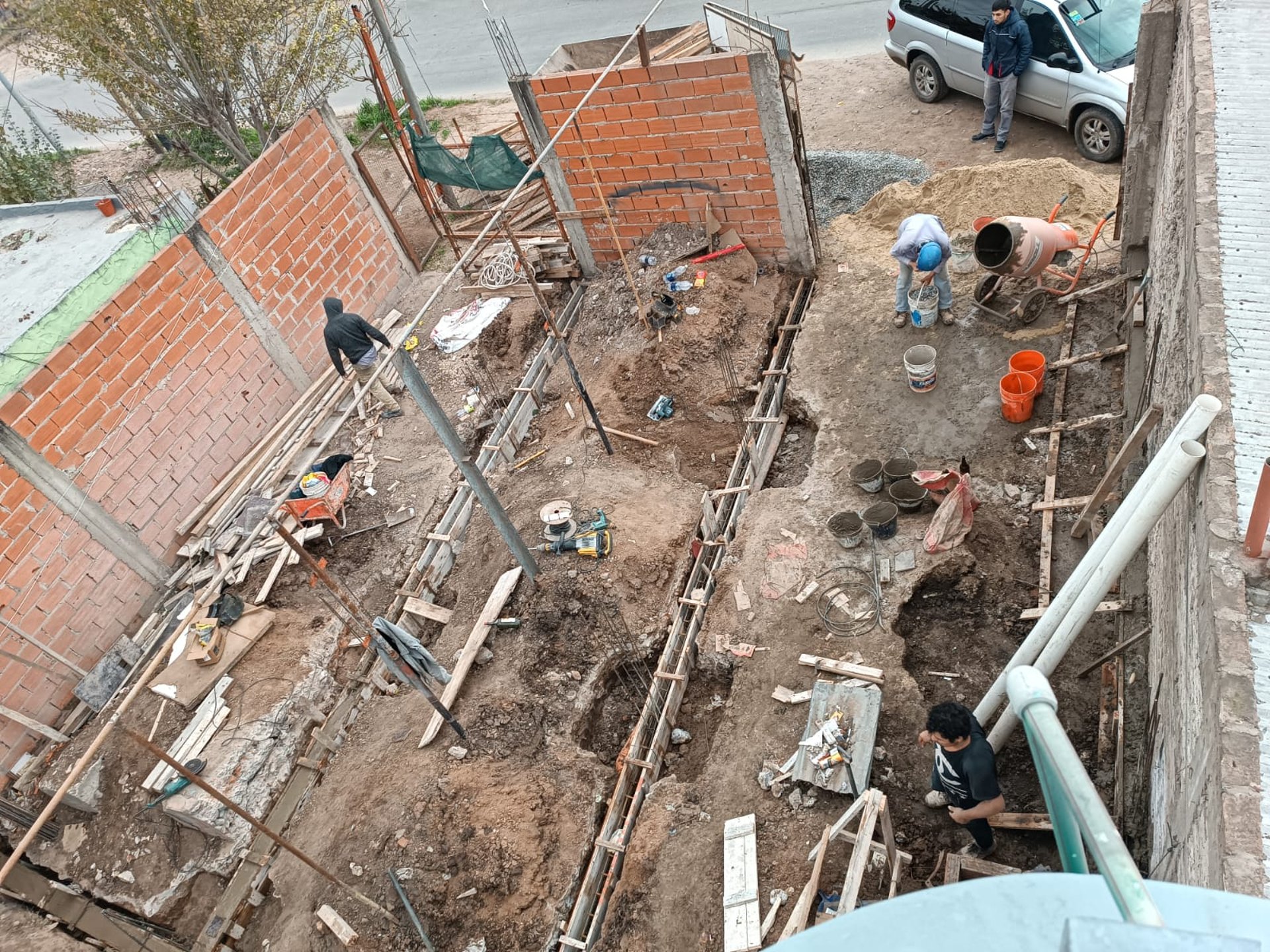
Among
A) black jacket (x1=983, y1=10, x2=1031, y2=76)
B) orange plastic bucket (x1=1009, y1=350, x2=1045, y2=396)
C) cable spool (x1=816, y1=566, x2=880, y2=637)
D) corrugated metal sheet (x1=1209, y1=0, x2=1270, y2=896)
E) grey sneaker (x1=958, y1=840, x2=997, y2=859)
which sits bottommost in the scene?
grey sneaker (x1=958, y1=840, x2=997, y2=859)

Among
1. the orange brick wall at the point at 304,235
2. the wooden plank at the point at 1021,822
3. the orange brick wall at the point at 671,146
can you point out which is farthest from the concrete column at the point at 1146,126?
the orange brick wall at the point at 304,235

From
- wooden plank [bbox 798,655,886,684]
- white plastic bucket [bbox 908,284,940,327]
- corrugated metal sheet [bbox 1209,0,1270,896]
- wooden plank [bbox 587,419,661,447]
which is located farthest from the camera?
wooden plank [bbox 587,419,661,447]

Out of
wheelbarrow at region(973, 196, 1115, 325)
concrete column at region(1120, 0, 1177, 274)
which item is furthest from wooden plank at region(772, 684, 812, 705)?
concrete column at region(1120, 0, 1177, 274)

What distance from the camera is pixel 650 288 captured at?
34.3 feet

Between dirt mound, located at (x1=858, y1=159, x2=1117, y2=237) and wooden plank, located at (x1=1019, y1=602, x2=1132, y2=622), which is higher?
dirt mound, located at (x1=858, y1=159, x2=1117, y2=237)

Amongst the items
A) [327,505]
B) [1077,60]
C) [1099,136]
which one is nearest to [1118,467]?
[1099,136]

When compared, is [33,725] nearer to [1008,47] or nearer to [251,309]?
[251,309]

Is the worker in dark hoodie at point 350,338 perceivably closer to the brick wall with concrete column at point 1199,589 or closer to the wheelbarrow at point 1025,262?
the wheelbarrow at point 1025,262

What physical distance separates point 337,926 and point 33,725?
4.72 metres

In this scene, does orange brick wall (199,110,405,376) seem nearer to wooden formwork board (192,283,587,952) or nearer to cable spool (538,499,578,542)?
wooden formwork board (192,283,587,952)

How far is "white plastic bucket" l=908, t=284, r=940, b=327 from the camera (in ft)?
28.8

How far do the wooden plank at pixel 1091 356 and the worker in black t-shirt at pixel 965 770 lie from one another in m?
4.75

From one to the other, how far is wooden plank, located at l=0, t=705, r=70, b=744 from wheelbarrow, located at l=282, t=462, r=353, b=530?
11.1ft

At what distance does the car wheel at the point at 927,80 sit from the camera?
1270 centimetres
